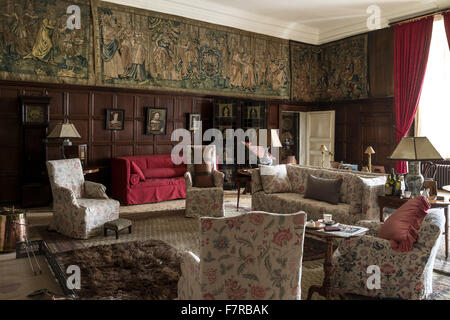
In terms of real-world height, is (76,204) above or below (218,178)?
below

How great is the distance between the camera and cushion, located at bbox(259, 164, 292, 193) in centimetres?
646

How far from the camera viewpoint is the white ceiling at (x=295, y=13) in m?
9.21

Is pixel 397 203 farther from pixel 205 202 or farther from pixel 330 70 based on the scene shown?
pixel 330 70

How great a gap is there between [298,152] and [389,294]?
377 inches

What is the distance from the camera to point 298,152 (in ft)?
41.5

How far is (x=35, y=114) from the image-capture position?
755 centimetres

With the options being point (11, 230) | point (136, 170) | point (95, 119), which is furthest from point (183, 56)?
point (11, 230)

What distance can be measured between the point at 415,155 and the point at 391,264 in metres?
1.92

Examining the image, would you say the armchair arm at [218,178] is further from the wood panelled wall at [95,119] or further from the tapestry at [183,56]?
the tapestry at [183,56]

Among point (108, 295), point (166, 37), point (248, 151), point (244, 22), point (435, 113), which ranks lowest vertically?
point (108, 295)

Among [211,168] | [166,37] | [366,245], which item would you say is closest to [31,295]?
[366,245]

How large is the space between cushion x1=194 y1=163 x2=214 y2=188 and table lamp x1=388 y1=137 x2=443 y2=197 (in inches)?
140

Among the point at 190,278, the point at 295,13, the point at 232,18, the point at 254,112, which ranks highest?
the point at 295,13

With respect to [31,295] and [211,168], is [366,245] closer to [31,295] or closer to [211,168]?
[31,295]
